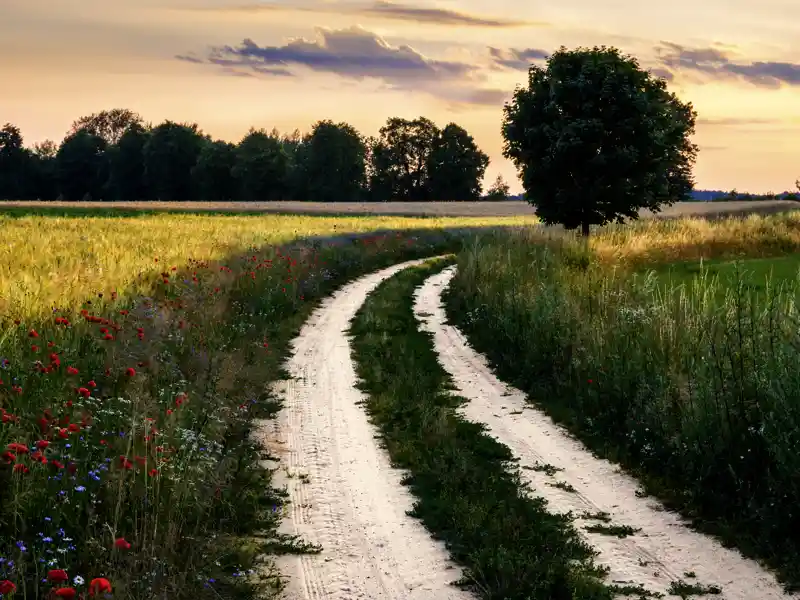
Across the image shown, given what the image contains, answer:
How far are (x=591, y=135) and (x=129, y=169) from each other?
106m

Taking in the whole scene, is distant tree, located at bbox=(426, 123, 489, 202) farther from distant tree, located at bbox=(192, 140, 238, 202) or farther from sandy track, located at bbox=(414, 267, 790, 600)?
sandy track, located at bbox=(414, 267, 790, 600)

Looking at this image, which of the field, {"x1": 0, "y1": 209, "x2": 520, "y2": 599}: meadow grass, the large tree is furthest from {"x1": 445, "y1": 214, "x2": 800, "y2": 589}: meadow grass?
the large tree

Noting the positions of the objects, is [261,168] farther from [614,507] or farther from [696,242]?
[614,507]

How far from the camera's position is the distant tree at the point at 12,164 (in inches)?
4827

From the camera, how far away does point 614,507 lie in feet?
27.5

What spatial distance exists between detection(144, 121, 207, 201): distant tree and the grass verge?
11624 centimetres

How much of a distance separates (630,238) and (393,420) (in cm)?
2227

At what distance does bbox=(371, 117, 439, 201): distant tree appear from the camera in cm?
12525

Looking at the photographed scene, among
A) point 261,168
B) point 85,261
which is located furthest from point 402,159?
point 85,261

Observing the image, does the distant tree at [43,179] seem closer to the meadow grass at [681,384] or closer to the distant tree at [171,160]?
the distant tree at [171,160]

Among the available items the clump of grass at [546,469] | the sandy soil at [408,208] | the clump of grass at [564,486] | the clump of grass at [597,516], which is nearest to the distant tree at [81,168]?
the sandy soil at [408,208]

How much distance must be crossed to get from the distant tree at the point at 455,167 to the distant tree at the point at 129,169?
45.8m

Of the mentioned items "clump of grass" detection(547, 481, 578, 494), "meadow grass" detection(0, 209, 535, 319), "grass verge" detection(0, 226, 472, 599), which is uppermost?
"meadow grass" detection(0, 209, 535, 319)

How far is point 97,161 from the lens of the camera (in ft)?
424
